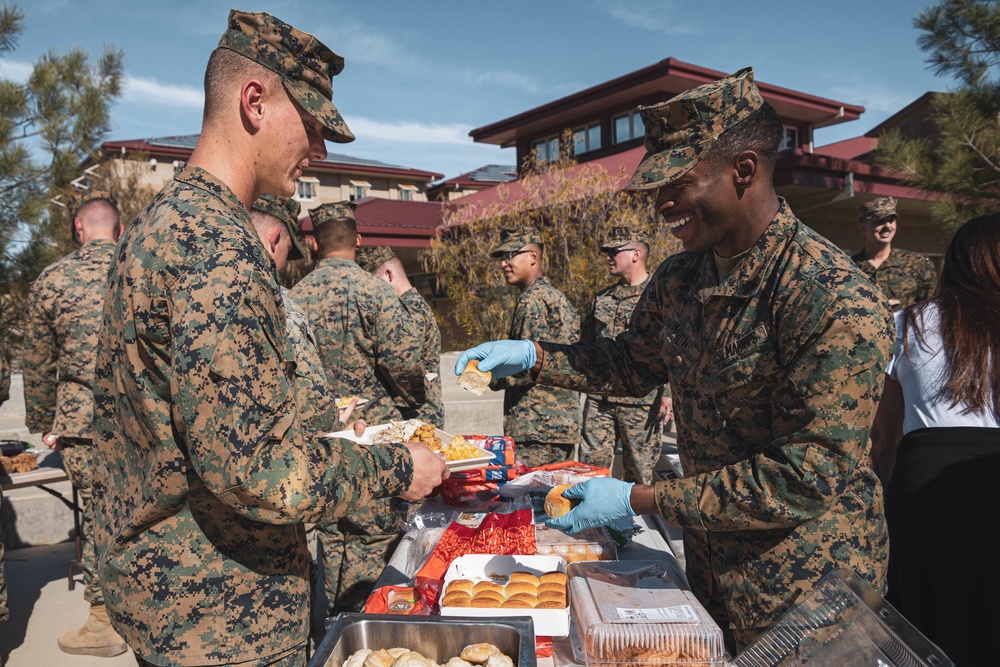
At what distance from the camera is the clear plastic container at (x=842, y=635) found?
1.37 metres

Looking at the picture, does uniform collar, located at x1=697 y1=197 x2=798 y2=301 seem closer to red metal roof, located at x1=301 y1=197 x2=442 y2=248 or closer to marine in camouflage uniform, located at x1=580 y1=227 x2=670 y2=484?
marine in camouflage uniform, located at x1=580 y1=227 x2=670 y2=484

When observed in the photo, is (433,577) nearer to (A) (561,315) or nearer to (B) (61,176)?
(A) (561,315)

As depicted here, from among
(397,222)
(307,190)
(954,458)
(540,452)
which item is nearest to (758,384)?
(954,458)

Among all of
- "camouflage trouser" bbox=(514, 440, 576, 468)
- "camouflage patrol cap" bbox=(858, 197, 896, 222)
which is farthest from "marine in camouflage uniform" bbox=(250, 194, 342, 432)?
"camouflage patrol cap" bbox=(858, 197, 896, 222)

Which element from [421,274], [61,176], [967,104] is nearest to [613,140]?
[421,274]

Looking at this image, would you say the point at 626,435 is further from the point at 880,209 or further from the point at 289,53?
the point at 289,53

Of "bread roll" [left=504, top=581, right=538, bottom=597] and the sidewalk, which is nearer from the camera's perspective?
"bread roll" [left=504, top=581, right=538, bottom=597]

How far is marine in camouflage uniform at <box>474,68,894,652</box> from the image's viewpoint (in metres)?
1.65

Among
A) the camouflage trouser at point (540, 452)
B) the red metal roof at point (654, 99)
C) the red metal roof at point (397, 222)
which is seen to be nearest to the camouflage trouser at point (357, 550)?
the camouflage trouser at point (540, 452)

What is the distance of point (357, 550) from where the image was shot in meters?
4.04

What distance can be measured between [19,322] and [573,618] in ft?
27.7

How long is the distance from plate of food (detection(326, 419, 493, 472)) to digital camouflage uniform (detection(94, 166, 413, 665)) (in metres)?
1.17

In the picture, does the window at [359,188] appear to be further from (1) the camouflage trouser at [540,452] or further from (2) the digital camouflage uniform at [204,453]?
(2) the digital camouflage uniform at [204,453]

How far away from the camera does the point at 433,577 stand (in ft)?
6.72
